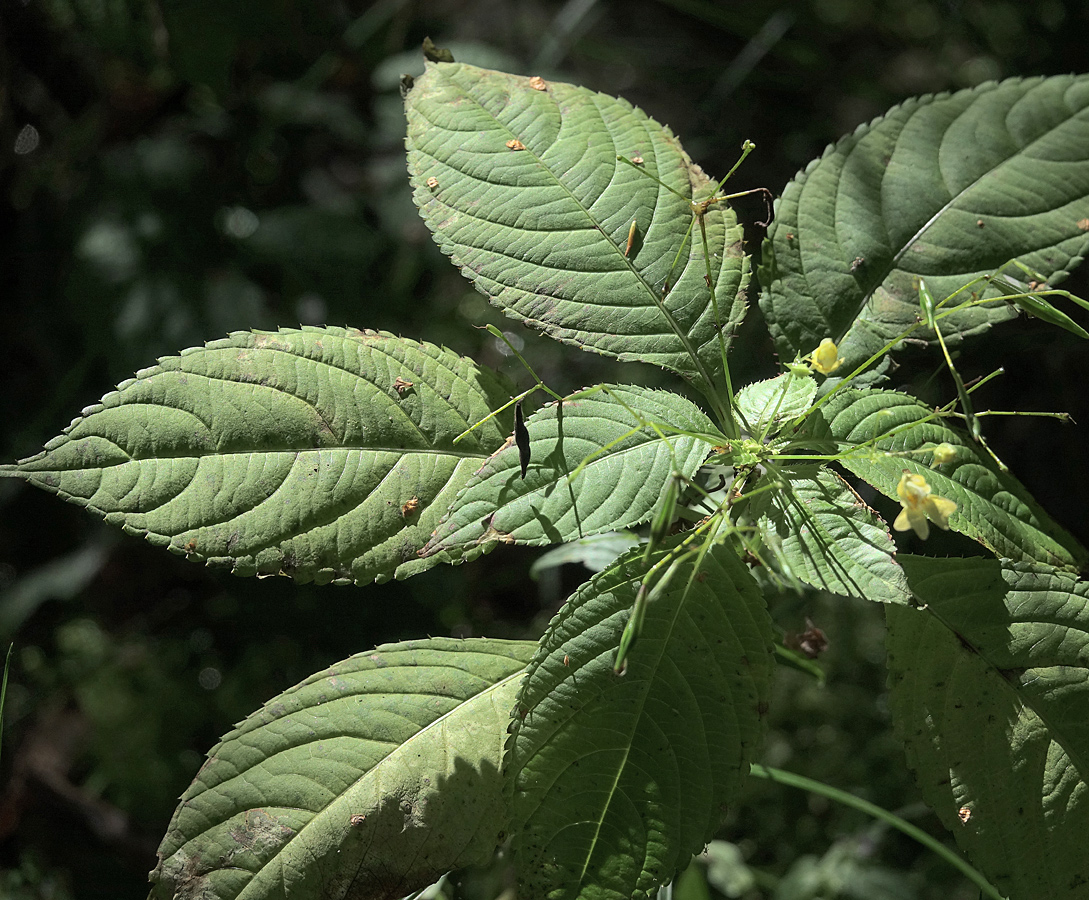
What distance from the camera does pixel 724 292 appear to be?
102 centimetres

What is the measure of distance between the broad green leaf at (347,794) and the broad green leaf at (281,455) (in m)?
Answer: 0.15

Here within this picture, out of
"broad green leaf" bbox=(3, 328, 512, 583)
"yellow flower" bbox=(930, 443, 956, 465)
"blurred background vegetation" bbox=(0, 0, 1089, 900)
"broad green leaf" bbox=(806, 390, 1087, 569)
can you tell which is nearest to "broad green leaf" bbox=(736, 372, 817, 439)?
"broad green leaf" bbox=(806, 390, 1087, 569)

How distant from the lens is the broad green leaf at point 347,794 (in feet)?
2.98

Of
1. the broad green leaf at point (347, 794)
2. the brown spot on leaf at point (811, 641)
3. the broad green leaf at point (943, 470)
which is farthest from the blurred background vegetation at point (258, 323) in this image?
the broad green leaf at point (347, 794)

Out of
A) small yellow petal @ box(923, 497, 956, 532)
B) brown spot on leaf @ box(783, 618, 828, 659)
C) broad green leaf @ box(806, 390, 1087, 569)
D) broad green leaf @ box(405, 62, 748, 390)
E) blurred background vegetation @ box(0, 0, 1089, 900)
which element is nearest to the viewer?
small yellow petal @ box(923, 497, 956, 532)

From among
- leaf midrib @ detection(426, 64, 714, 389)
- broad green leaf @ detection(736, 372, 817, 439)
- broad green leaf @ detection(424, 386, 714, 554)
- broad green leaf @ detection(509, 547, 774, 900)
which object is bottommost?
broad green leaf @ detection(509, 547, 774, 900)

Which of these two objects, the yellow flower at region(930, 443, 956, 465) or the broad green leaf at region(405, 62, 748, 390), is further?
the broad green leaf at region(405, 62, 748, 390)

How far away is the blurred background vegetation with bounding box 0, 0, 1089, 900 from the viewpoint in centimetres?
176

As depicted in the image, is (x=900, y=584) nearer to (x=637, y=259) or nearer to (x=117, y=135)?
(x=637, y=259)

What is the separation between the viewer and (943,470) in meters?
0.91

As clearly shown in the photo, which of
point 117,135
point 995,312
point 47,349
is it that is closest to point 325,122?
point 117,135

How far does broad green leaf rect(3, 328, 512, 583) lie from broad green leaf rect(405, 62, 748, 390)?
168 millimetres

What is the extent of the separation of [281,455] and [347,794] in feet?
1.22

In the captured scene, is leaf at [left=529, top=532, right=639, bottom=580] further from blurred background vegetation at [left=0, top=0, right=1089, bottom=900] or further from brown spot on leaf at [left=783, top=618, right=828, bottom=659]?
blurred background vegetation at [left=0, top=0, right=1089, bottom=900]
